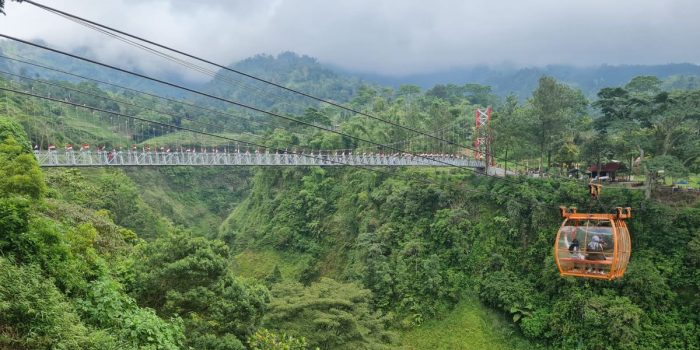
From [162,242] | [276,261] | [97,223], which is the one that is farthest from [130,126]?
[162,242]

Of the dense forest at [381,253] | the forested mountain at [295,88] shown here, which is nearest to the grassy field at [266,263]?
the dense forest at [381,253]

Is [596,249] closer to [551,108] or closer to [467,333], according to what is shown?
[467,333]

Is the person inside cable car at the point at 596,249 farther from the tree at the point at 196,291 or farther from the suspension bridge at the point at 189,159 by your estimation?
the tree at the point at 196,291

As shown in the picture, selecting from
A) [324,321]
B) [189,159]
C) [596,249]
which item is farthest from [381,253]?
[596,249]

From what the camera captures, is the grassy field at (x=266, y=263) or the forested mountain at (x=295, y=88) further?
the forested mountain at (x=295, y=88)

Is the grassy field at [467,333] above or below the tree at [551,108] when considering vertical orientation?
below

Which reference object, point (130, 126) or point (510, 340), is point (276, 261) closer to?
point (510, 340)
